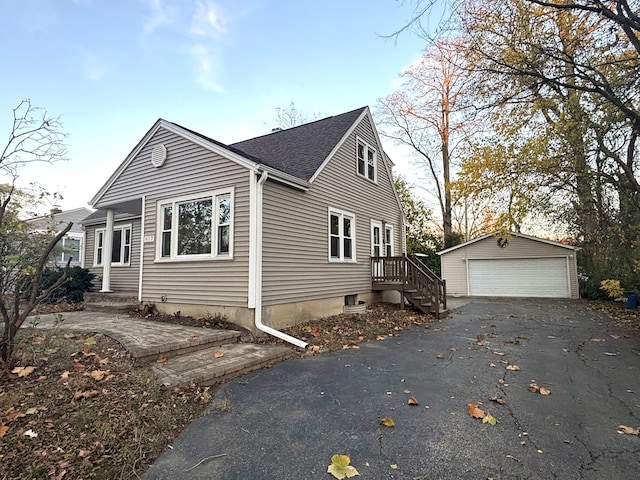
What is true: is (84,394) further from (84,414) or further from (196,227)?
(196,227)

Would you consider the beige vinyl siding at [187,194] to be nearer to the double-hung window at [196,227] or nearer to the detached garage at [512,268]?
the double-hung window at [196,227]

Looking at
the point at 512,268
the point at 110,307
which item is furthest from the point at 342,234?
the point at 512,268

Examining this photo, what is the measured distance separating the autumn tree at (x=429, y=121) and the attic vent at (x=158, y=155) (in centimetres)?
1641

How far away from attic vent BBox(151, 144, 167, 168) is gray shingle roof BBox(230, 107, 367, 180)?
7.41 ft

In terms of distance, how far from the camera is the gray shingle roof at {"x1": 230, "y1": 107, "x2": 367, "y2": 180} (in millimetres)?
9523

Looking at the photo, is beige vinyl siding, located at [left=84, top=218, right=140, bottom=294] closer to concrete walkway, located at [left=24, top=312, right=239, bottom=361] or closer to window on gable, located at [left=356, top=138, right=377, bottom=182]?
concrete walkway, located at [left=24, top=312, right=239, bottom=361]

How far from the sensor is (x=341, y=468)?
8.39 feet

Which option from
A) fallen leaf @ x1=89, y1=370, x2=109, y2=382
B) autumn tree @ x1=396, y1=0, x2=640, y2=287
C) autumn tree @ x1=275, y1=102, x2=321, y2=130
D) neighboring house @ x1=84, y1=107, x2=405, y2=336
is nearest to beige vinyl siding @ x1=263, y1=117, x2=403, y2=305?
neighboring house @ x1=84, y1=107, x2=405, y2=336

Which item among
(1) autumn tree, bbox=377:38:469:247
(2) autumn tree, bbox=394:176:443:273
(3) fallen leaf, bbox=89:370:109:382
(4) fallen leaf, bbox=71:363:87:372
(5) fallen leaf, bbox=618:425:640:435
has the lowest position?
(5) fallen leaf, bbox=618:425:640:435

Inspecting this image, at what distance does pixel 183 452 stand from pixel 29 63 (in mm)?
12011

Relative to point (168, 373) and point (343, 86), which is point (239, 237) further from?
point (343, 86)

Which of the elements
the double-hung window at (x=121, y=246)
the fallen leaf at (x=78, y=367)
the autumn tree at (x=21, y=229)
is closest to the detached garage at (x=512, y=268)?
the double-hung window at (x=121, y=246)

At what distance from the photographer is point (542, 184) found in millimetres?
10969

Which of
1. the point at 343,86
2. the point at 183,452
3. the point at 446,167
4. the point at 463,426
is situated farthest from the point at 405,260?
the point at 446,167
